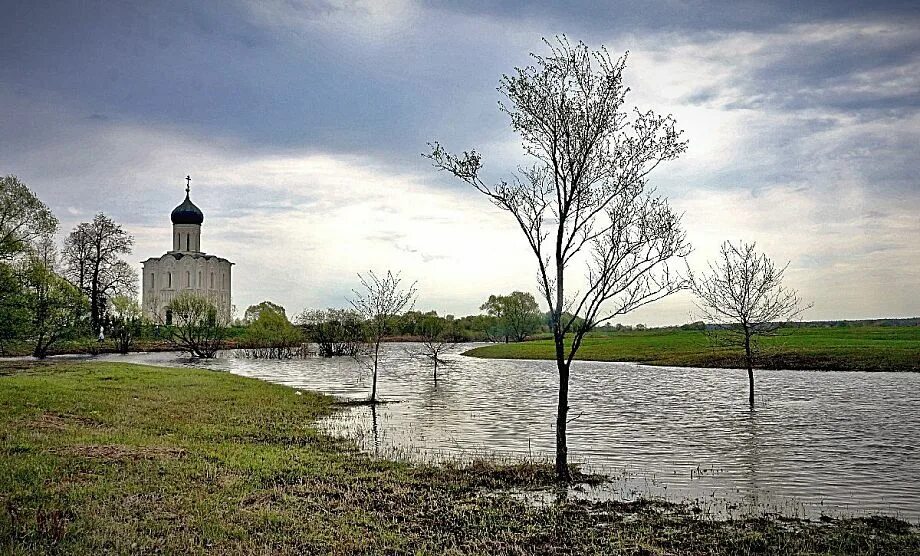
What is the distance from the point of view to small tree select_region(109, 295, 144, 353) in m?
76.4

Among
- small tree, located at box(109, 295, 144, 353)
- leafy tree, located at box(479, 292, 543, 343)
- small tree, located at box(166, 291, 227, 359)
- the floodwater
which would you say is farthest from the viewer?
leafy tree, located at box(479, 292, 543, 343)

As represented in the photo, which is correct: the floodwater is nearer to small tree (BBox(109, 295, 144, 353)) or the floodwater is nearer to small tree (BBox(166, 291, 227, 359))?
small tree (BBox(166, 291, 227, 359))

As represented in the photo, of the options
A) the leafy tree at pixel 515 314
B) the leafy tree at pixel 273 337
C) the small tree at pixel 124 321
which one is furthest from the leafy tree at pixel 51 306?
the leafy tree at pixel 515 314

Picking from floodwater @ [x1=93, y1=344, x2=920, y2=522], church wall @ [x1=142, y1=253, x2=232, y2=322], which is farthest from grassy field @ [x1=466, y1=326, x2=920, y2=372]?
church wall @ [x1=142, y1=253, x2=232, y2=322]

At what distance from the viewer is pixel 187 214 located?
125 metres

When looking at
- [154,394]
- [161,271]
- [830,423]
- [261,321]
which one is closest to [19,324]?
[154,394]

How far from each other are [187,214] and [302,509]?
125 meters

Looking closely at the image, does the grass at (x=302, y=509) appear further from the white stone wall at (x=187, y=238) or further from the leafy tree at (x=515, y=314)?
the white stone wall at (x=187, y=238)

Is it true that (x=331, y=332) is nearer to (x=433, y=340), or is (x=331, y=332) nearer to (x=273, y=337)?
(x=273, y=337)

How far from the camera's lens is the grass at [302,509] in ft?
28.8

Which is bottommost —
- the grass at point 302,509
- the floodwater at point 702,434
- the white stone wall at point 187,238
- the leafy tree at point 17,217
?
the floodwater at point 702,434

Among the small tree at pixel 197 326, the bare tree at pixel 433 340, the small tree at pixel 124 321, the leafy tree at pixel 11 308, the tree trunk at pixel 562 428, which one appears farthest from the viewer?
the small tree at pixel 197 326

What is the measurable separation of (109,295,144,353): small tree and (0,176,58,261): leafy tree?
41.0m

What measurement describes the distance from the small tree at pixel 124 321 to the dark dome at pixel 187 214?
43.0m
